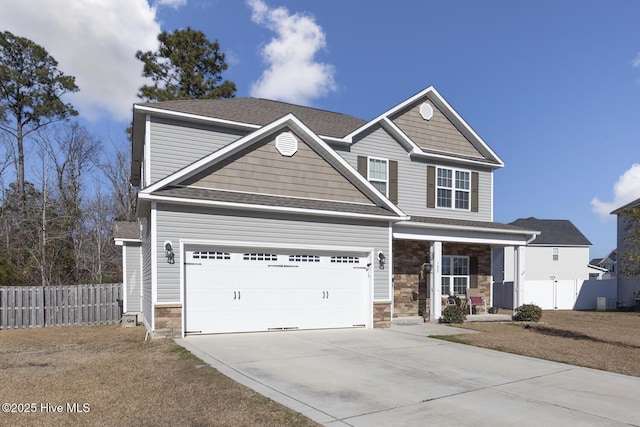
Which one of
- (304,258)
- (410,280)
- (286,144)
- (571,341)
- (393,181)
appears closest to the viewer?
(571,341)

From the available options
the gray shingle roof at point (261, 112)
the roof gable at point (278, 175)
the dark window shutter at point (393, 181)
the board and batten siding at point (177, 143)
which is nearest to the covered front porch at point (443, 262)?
the dark window shutter at point (393, 181)

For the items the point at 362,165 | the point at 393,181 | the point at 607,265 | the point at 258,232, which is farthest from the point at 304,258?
the point at 607,265

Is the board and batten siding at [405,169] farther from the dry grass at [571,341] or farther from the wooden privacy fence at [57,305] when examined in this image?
the wooden privacy fence at [57,305]

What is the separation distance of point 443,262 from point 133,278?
39.7 ft

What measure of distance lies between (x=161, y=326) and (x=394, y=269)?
9.13 metres

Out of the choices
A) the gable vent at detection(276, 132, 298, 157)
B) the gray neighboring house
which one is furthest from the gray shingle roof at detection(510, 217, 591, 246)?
the gable vent at detection(276, 132, 298, 157)

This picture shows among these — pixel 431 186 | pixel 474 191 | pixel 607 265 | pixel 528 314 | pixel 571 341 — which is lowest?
pixel 607 265

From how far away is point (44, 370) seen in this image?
26.8ft

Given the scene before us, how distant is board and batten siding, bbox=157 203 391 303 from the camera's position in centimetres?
1108

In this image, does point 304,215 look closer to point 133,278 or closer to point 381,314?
point 381,314

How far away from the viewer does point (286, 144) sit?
13219mm

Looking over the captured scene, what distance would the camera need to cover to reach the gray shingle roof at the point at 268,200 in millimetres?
11344

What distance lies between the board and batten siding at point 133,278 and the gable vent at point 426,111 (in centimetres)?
1242

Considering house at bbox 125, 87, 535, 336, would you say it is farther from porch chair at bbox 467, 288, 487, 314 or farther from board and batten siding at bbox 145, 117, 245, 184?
porch chair at bbox 467, 288, 487, 314
